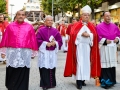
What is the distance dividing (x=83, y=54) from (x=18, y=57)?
1863 mm

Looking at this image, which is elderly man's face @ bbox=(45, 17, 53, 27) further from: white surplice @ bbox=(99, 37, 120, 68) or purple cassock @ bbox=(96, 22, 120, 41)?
white surplice @ bbox=(99, 37, 120, 68)

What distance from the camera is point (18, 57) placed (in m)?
6.96

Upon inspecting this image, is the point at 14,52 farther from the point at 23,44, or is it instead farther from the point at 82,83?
the point at 82,83

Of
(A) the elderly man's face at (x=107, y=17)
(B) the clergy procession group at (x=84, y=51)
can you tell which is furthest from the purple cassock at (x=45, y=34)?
(A) the elderly man's face at (x=107, y=17)

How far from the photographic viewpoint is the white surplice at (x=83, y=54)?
8.12m

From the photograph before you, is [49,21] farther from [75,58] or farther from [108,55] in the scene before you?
[108,55]

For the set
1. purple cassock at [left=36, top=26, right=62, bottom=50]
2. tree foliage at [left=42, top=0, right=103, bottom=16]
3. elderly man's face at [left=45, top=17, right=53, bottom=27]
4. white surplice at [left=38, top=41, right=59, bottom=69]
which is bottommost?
white surplice at [left=38, top=41, right=59, bottom=69]

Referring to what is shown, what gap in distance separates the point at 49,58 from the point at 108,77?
1.55m

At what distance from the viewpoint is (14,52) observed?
6.95 m

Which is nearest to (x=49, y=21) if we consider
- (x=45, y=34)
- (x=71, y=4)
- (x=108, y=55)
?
(x=45, y=34)

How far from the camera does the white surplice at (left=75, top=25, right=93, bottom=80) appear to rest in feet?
26.7

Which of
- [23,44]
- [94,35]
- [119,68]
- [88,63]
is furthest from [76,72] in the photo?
[119,68]

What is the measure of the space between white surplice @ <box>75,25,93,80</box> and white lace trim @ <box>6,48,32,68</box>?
1.58 m

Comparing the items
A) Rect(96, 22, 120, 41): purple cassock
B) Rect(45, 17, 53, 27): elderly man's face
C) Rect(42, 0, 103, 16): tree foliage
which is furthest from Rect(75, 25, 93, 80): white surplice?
Rect(42, 0, 103, 16): tree foliage
